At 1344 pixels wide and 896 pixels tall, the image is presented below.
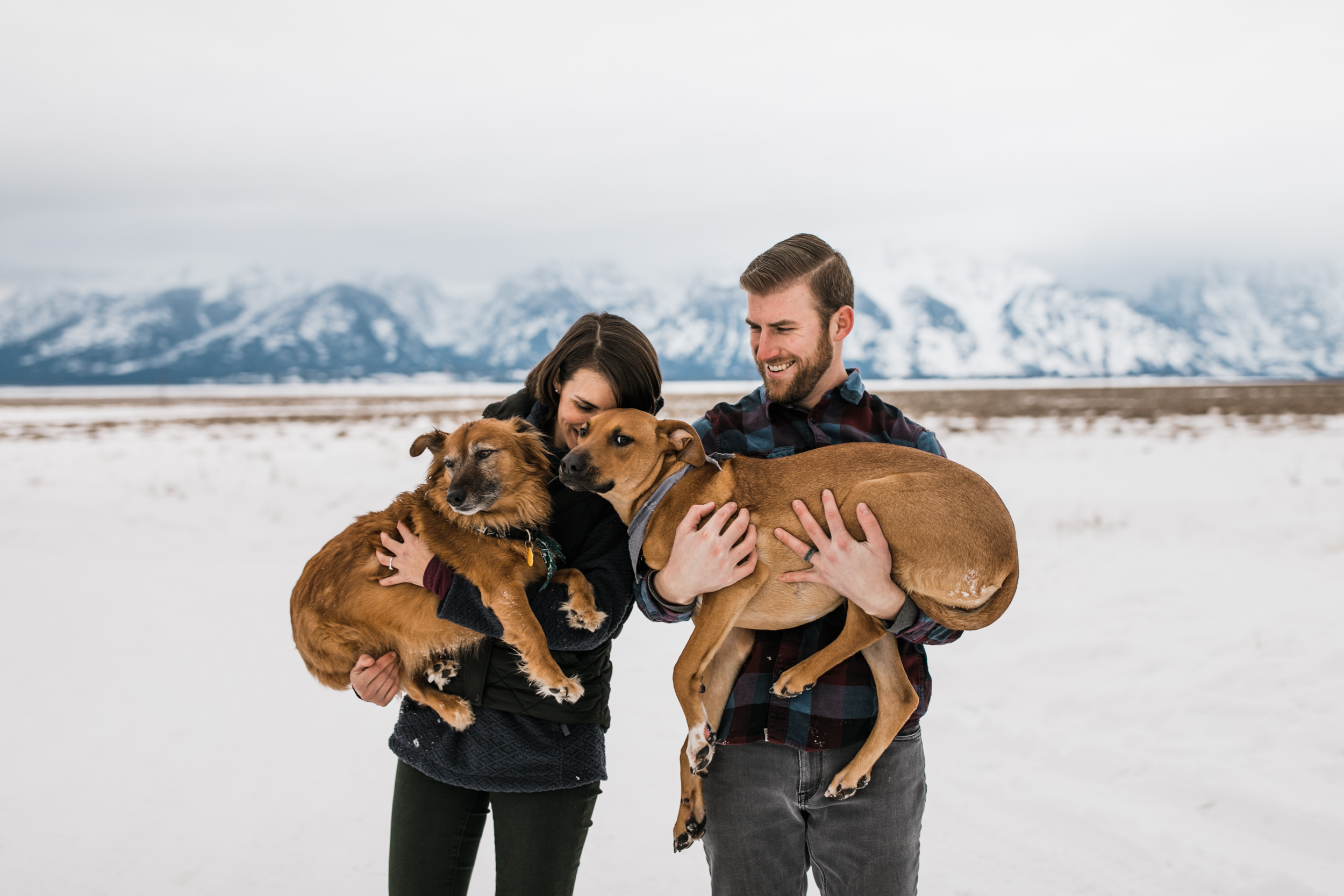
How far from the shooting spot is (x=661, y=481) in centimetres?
284

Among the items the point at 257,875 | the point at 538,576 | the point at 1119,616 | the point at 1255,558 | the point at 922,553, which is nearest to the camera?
the point at 922,553

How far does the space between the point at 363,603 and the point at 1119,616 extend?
7.01 m

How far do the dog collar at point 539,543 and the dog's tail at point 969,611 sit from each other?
137 cm

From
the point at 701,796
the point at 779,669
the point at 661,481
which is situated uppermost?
the point at 661,481

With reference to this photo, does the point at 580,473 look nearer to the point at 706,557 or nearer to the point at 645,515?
the point at 645,515

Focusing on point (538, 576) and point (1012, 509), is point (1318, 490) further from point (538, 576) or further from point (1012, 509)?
point (538, 576)

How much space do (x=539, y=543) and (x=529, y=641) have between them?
438 millimetres

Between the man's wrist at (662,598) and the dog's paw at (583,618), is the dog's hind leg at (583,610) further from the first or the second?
the man's wrist at (662,598)

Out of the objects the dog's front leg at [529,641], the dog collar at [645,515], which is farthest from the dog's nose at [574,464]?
the dog's front leg at [529,641]

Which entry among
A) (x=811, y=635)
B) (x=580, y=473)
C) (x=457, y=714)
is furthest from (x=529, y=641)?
(x=811, y=635)

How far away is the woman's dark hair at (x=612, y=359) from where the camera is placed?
2.99m

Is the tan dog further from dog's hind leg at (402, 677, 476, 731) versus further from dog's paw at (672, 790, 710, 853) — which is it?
dog's hind leg at (402, 677, 476, 731)

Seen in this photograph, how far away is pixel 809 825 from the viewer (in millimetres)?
2504

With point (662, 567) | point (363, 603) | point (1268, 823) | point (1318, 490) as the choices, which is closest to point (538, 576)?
point (662, 567)
